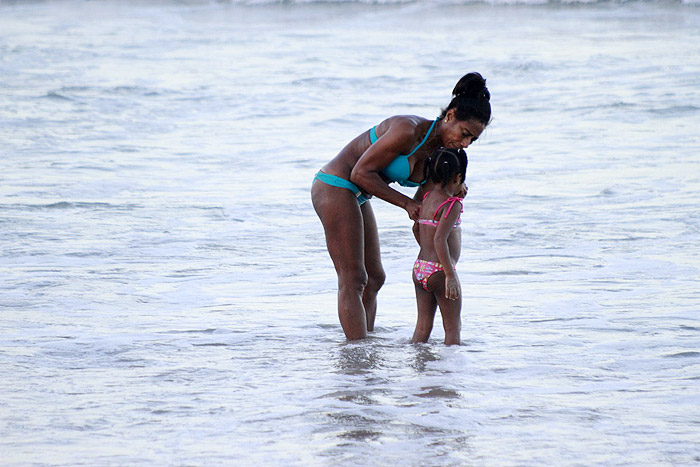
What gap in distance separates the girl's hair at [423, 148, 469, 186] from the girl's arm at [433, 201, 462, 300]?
152mm

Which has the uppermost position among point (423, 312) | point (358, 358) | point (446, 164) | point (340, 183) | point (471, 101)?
point (471, 101)

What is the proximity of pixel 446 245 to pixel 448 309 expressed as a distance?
407 millimetres

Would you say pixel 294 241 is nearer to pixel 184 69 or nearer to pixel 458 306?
→ pixel 458 306

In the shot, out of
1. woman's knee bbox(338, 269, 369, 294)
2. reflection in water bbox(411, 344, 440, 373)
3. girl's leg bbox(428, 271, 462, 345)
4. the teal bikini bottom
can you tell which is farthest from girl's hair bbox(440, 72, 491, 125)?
reflection in water bbox(411, 344, 440, 373)

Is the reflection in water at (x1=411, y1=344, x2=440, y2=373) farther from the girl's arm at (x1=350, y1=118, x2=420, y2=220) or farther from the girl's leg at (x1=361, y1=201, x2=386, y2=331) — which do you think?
the girl's arm at (x1=350, y1=118, x2=420, y2=220)

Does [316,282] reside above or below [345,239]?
below

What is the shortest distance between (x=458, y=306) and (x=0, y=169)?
743 cm

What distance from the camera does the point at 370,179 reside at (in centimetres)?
474

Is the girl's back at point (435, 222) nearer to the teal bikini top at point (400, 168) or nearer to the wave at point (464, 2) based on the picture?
the teal bikini top at point (400, 168)

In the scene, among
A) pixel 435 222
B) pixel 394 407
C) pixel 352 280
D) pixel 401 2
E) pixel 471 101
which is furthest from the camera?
pixel 401 2

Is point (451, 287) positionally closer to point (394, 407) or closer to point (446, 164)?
point (446, 164)

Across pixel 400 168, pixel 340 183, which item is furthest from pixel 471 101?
pixel 340 183

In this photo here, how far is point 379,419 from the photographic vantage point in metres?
4.05

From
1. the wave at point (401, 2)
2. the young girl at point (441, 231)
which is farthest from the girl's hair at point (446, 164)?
the wave at point (401, 2)
